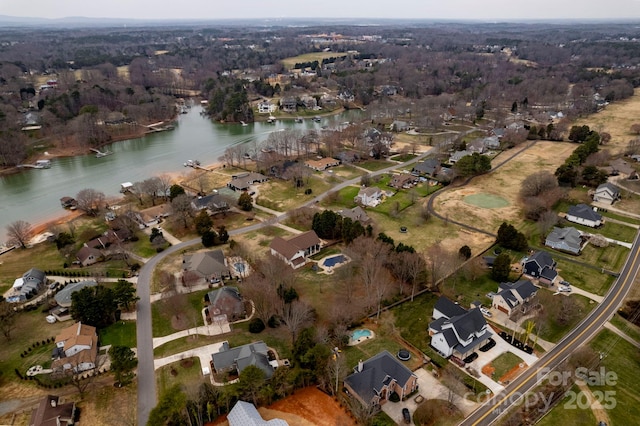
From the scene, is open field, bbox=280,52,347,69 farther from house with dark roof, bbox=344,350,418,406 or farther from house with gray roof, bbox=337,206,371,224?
house with dark roof, bbox=344,350,418,406

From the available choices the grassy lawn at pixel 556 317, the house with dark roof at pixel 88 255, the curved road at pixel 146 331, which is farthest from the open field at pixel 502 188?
the house with dark roof at pixel 88 255

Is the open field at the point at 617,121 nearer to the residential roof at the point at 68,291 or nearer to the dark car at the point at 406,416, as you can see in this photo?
the dark car at the point at 406,416

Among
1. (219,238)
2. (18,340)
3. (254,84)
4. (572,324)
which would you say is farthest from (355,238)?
(254,84)

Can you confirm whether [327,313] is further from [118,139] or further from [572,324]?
[118,139]

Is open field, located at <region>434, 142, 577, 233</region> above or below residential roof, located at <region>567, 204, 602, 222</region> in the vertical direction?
below

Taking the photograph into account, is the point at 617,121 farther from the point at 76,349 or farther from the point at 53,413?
the point at 53,413

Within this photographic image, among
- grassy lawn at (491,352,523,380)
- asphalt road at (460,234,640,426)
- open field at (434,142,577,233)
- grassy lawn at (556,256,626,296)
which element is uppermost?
open field at (434,142,577,233)

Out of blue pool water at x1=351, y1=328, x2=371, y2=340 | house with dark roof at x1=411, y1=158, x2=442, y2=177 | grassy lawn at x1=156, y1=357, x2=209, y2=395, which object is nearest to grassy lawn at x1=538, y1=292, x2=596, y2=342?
blue pool water at x1=351, y1=328, x2=371, y2=340
